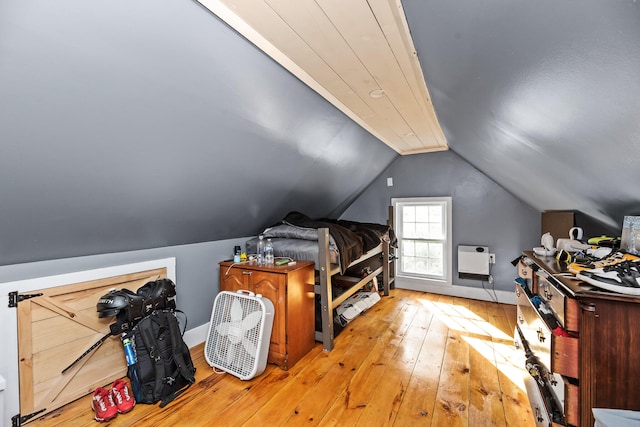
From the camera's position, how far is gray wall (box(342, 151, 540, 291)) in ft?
12.4

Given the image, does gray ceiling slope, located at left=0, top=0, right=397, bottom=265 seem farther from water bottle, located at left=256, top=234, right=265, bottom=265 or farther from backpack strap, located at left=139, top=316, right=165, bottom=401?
backpack strap, located at left=139, top=316, right=165, bottom=401

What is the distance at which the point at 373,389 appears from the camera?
2.11 meters

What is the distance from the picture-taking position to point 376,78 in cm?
189

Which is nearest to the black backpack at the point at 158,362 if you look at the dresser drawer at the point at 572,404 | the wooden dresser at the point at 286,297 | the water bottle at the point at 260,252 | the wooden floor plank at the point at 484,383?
the wooden dresser at the point at 286,297

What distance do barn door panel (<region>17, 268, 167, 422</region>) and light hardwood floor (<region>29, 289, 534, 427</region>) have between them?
14 centimetres

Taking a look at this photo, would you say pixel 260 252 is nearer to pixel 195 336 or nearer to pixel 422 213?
pixel 195 336

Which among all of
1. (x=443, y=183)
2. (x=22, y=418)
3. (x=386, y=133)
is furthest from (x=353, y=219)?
(x=22, y=418)

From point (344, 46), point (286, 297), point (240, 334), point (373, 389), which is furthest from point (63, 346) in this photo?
point (344, 46)

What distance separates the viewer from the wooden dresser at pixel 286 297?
240 centimetres

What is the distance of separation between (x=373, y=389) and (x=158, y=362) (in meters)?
1.59

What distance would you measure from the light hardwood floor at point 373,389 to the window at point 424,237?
1.36 metres

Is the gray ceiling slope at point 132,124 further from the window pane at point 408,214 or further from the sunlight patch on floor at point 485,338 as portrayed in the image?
the sunlight patch on floor at point 485,338

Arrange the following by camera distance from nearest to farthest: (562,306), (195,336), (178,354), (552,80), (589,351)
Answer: (552,80)
(589,351)
(562,306)
(178,354)
(195,336)

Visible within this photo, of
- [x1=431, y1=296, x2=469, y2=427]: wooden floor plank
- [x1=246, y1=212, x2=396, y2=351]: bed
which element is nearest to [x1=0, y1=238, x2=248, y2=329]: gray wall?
[x1=246, y1=212, x2=396, y2=351]: bed
